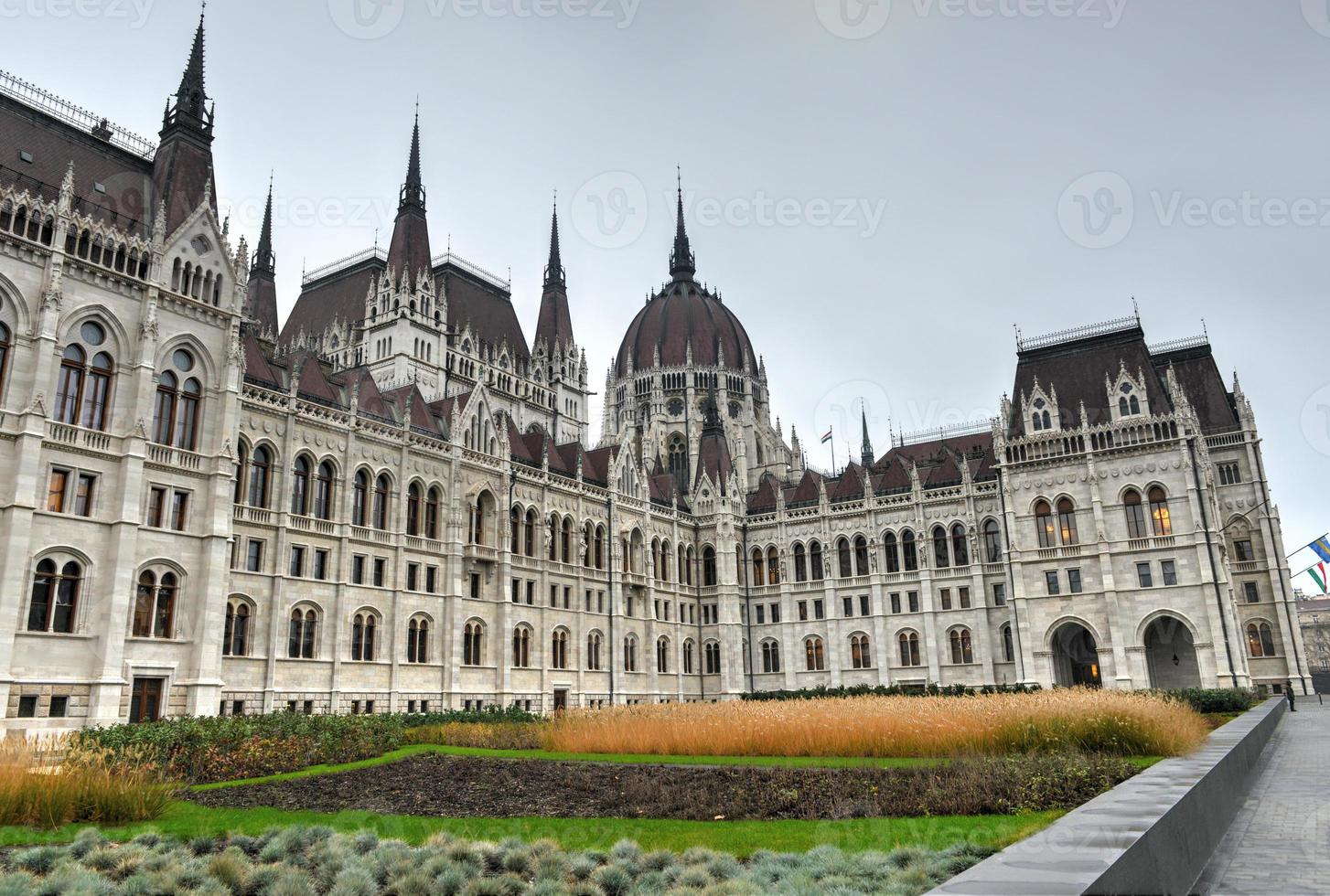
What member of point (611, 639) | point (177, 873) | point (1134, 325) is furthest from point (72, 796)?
point (1134, 325)

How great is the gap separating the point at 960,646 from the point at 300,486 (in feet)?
141

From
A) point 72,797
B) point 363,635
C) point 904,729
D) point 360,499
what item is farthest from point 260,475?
point 904,729

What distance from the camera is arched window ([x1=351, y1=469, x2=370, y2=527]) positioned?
45.2m

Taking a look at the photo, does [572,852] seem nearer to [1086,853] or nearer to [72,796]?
[1086,853]

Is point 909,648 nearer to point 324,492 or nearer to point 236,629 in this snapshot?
point 324,492

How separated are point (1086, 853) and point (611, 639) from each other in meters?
53.8

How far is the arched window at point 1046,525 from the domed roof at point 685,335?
40.7 m

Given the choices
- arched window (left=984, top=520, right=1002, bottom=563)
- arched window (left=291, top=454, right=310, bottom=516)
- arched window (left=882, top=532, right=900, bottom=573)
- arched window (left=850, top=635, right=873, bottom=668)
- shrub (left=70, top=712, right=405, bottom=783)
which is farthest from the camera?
arched window (left=882, top=532, right=900, bottom=573)

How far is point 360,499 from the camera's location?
1800 inches

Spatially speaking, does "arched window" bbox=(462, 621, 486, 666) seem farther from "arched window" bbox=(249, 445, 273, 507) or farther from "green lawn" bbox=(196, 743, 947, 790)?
"green lawn" bbox=(196, 743, 947, 790)

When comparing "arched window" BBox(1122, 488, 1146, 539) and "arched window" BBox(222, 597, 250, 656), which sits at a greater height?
"arched window" BBox(1122, 488, 1146, 539)

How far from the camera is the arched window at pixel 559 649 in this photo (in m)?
54.9

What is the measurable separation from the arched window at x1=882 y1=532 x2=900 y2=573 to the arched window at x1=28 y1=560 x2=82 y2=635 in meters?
49.3

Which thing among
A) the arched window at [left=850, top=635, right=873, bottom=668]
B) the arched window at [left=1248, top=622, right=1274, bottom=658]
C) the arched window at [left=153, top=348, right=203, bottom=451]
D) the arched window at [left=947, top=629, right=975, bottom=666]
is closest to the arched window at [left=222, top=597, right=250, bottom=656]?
the arched window at [left=153, top=348, right=203, bottom=451]
